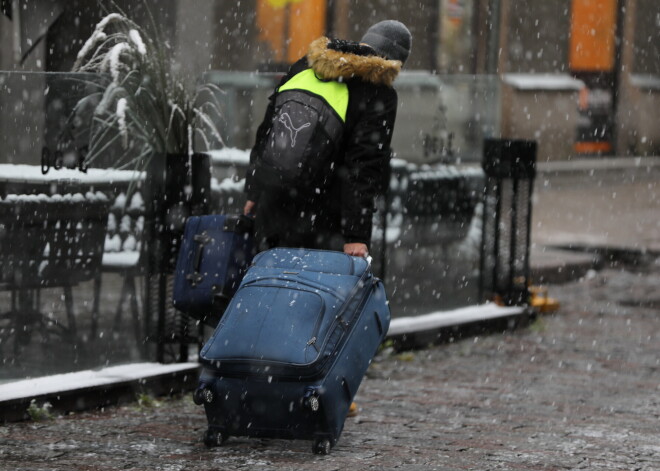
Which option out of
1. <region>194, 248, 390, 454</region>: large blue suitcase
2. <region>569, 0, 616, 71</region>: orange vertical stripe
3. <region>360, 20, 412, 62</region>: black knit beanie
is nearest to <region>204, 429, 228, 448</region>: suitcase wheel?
<region>194, 248, 390, 454</region>: large blue suitcase

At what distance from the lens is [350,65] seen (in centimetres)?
550

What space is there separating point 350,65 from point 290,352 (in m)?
1.28

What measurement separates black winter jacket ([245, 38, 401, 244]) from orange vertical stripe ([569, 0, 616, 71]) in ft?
60.2

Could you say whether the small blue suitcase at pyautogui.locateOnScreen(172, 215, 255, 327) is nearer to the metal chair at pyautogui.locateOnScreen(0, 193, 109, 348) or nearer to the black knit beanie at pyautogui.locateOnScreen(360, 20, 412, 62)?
the metal chair at pyautogui.locateOnScreen(0, 193, 109, 348)

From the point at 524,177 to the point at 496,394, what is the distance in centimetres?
233

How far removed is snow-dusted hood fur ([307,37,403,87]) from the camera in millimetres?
5496

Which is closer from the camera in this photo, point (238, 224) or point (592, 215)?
point (238, 224)

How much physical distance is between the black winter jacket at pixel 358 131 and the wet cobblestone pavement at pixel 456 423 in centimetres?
95

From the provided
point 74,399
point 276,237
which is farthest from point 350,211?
point 74,399

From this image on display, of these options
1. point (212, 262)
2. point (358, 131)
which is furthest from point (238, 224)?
point (358, 131)

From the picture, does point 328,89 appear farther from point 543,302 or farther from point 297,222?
point 543,302

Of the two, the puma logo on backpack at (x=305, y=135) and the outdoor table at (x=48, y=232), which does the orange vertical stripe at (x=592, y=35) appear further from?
the puma logo on backpack at (x=305, y=135)

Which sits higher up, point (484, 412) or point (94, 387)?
point (94, 387)

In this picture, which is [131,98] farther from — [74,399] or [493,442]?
[493,442]
